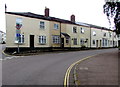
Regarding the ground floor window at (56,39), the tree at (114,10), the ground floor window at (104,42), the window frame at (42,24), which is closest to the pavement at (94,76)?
the tree at (114,10)

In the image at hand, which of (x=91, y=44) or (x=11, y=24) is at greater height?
(x=11, y=24)

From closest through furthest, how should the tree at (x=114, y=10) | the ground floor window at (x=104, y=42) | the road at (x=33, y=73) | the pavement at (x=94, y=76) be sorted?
1. the pavement at (x=94, y=76)
2. the road at (x=33, y=73)
3. the tree at (x=114, y=10)
4. the ground floor window at (x=104, y=42)

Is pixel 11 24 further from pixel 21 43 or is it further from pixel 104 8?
pixel 104 8

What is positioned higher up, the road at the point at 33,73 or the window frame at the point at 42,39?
the window frame at the point at 42,39

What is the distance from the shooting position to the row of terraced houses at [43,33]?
28031mm

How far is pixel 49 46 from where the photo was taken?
34500mm

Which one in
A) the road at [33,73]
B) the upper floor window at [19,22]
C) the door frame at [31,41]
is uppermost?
the upper floor window at [19,22]

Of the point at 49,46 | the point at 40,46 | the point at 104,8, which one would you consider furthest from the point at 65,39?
the point at 104,8

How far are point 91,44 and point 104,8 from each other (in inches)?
1007

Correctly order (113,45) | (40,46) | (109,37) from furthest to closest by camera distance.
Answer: (113,45) → (109,37) → (40,46)

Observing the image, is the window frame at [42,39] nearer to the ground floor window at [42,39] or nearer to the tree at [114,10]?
the ground floor window at [42,39]

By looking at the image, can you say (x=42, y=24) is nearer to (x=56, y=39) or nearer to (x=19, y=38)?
(x=56, y=39)

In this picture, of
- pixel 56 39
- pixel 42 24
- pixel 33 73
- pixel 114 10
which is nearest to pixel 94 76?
pixel 33 73

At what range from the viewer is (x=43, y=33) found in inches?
1305
